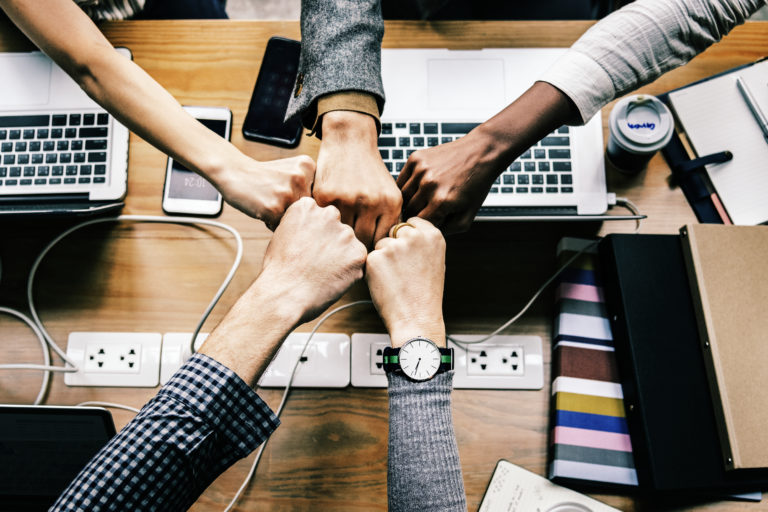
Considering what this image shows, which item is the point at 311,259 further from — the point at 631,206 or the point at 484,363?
the point at 631,206

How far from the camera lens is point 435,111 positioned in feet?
2.86

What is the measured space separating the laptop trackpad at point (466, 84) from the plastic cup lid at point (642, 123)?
0.19 metres

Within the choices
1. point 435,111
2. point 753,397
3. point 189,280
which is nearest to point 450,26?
point 435,111

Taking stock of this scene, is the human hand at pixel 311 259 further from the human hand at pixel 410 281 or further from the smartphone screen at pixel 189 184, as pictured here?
the smartphone screen at pixel 189 184

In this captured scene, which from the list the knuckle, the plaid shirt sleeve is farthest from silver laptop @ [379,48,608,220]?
the plaid shirt sleeve

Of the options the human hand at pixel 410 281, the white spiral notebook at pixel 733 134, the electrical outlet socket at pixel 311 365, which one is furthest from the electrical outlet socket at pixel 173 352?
the white spiral notebook at pixel 733 134

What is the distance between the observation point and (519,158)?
85 centimetres

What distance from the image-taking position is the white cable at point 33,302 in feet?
2.75

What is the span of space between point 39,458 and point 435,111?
2.62ft

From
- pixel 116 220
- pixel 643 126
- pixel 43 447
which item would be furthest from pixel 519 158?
pixel 43 447

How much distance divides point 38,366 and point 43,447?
0.48ft

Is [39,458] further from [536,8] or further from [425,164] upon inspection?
[536,8]

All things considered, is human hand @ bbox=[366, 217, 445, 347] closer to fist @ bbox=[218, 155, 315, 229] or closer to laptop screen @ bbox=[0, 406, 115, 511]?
fist @ bbox=[218, 155, 315, 229]

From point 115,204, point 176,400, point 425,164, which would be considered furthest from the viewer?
point 115,204
